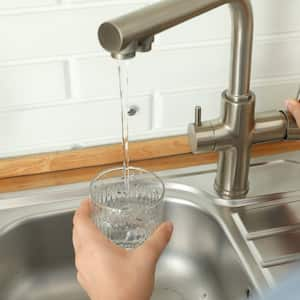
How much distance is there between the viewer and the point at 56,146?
92cm

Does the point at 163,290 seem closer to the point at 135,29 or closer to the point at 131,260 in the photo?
the point at 131,260

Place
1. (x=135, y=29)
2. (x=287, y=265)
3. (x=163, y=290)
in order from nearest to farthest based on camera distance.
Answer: (x=135, y=29)
(x=287, y=265)
(x=163, y=290)

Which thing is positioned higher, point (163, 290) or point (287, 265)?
point (287, 265)

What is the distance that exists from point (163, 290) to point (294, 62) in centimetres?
41

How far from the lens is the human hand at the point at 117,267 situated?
62cm

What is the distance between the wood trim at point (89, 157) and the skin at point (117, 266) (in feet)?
0.83

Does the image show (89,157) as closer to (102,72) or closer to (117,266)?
(102,72)

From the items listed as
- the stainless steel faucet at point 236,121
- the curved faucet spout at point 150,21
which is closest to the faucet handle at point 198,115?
the stainless steel faucet at point 236,121

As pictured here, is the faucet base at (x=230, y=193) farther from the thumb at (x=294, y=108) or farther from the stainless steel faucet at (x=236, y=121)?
the thumb at (x=294, y=108)

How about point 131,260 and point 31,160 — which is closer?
point 131,260

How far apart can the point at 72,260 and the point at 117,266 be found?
0.27 meters

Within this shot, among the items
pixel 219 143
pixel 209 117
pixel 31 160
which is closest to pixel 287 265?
pixel 219 143

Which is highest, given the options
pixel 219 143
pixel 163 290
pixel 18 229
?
pixel 219 143

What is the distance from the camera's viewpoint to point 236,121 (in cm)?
79
